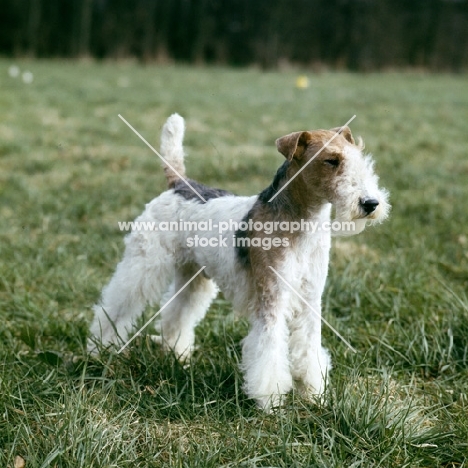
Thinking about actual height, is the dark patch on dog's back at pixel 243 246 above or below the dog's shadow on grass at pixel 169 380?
above

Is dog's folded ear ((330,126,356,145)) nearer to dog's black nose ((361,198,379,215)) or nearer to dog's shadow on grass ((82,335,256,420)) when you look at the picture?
dog's black nose ((361,198,379,215))

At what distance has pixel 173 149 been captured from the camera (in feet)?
12.3

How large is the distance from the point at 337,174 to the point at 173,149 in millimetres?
1308

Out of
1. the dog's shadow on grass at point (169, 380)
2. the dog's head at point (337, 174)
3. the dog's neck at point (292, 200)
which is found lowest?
the dog's shadow on grass at point (169, 380)

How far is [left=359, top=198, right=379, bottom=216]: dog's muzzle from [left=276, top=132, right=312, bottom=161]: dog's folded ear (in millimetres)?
413

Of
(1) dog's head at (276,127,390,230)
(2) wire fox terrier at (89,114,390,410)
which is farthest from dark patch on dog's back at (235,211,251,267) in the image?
(1) dog's head at (276,127,390,230)

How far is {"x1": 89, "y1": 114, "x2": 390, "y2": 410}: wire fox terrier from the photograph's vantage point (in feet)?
9.25

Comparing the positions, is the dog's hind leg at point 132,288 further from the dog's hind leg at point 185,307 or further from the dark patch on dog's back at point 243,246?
the dark patch on dog's back at point 243,246

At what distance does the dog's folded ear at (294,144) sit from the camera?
2.85 metres

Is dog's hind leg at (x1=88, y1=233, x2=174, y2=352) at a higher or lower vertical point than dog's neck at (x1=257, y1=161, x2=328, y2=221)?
lower

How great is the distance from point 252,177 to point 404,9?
870 inches

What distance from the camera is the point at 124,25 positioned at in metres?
23.8

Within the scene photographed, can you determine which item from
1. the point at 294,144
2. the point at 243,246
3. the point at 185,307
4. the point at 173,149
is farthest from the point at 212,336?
the point at 294,144

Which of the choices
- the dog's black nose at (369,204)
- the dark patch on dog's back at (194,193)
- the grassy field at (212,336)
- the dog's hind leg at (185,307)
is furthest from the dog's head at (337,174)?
the dog's hind leg at (185,307)
